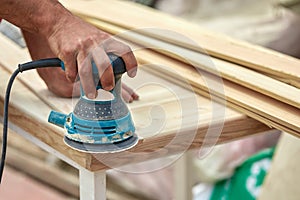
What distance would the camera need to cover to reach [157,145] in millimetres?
1393

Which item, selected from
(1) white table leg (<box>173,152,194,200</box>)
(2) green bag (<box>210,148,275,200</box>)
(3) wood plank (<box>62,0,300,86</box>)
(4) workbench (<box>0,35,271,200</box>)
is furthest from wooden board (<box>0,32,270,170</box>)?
(2) green bag (<box>210,148,275,200</box>)

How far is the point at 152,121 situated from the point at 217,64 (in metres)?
0.24

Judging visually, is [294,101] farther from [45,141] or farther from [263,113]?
[45,141]

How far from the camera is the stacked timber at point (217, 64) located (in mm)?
1458

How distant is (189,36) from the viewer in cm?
177

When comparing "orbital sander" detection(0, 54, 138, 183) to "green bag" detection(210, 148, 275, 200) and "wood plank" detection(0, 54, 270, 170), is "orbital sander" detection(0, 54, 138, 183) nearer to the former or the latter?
"wood plank" detection(0, 54, 270, 170)

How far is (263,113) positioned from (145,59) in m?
0.37

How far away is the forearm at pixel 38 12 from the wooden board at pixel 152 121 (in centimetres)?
19

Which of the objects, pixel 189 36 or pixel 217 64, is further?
pixel 189 36

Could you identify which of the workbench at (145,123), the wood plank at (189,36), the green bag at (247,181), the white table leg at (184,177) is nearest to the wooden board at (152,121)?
the workbench at (145,123)

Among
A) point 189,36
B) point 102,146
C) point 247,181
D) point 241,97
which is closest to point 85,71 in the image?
point 102,146

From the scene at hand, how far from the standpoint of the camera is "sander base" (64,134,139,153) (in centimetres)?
132

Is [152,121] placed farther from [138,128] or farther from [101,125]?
[101,125]

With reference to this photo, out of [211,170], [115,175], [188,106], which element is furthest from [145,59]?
[115,175]
